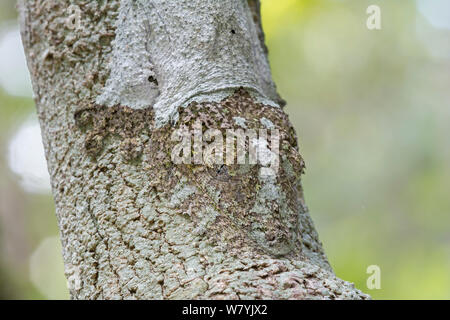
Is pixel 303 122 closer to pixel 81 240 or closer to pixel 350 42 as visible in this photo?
pixel 350 42

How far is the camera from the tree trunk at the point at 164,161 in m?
0.68

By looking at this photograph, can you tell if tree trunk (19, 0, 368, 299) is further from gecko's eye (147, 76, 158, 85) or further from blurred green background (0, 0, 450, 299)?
blurred green background (0, 0, 450, 299)

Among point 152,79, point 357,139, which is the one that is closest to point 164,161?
point 152,79

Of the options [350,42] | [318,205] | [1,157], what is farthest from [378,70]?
[1,157]

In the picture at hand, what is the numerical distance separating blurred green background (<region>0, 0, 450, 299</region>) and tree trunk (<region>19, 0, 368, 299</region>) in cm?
236

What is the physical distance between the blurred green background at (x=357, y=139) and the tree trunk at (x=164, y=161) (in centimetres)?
236

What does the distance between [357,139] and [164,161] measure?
14.6ft

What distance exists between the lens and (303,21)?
356 centimetres

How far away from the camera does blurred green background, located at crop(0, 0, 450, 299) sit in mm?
3615

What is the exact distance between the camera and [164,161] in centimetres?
75

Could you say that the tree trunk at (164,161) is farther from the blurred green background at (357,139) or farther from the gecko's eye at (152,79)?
the blurred green background at (357,139)

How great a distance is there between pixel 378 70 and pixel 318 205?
61.9 inches

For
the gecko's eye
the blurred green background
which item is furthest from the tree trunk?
the blurred green background

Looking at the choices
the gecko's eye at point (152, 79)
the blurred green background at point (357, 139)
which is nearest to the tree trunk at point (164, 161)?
the gecko's eye at point (152, 79)
